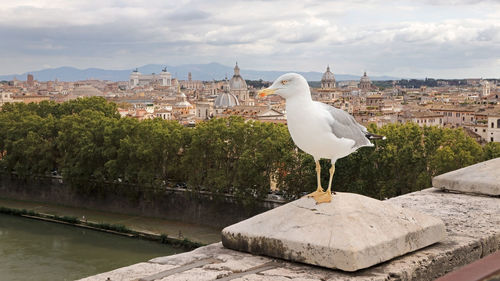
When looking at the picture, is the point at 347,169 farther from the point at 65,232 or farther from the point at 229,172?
the point at 65,232

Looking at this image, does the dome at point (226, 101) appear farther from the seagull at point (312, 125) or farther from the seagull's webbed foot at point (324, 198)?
the seagull's webbed foot at point (324, 198)

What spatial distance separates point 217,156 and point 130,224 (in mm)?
3941

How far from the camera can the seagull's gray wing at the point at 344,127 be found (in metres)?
4.91

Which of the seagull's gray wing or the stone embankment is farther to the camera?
the seagull's gray wing

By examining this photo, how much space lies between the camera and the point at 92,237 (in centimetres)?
2161

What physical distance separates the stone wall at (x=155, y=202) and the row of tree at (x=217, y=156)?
38 centimetres

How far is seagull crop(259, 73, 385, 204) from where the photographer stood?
483 centimetres

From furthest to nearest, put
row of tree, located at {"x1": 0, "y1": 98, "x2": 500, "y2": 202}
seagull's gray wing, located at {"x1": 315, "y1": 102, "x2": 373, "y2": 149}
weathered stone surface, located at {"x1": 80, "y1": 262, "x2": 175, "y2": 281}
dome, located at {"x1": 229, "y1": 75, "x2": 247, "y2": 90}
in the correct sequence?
1. dome, located at {"x1": 229, "y1": 75, "x2": 247, "y2": 90}
2. row of tree, located at {"x1": 0, "y1": 98, "x2": 500, "y2": 202}
3. seagull's gray wing, located at {"x1": 315, "y1": 102, "x2": 373, "y2": 149}
4. weathered stone surface, located at {"x1": 80, "y1": 262, "x2": 175, "y2": 281}

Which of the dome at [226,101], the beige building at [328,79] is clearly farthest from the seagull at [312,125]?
the beige building at [328,79]

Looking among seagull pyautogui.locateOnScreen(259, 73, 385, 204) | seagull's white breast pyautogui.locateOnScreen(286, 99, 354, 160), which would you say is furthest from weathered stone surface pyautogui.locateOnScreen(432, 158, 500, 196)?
seagull's white breast pyautogui.locateOnScreen(286, 99, 354, 160)

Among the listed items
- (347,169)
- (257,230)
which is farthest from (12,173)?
(257,230)

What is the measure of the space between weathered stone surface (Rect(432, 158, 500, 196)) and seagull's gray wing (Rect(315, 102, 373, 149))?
2.07 meters

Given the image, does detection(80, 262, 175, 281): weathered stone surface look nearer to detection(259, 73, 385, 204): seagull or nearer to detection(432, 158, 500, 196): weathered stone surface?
detection(259, 73, 385, 204): seagull

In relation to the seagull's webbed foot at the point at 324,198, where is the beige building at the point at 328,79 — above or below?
above
